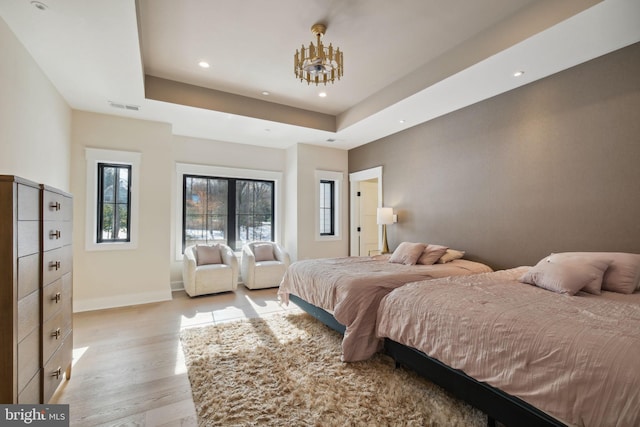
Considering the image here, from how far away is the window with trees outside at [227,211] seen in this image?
5.23 meters

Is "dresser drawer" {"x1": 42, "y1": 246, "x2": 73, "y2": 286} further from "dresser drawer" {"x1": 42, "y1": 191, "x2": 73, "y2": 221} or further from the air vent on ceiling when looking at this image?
the air vent on ceiling

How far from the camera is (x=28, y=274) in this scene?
4.99ft

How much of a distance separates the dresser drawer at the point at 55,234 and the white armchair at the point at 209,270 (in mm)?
2392

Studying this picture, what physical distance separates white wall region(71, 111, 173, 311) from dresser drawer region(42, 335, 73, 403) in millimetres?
2128

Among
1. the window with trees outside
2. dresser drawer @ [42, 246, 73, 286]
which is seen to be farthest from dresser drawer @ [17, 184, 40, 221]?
the window with trees outside

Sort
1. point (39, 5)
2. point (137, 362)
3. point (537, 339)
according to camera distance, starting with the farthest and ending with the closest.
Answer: point (137, 362) → point (39, 5) → point (537, 339)

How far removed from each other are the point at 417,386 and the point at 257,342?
152 centimetres

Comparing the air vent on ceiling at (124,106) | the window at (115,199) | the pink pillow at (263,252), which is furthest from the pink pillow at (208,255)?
the air vent on ceiling at (124,106)

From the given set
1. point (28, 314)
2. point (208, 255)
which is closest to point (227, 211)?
point (208, 255)

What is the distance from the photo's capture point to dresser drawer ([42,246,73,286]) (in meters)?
1.72

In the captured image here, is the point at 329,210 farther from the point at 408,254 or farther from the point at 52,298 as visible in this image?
the point at 52,298

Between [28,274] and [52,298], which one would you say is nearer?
[28,274]

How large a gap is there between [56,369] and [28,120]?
2.27 metres

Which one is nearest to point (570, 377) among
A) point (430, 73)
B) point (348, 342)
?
point (348, 342)
